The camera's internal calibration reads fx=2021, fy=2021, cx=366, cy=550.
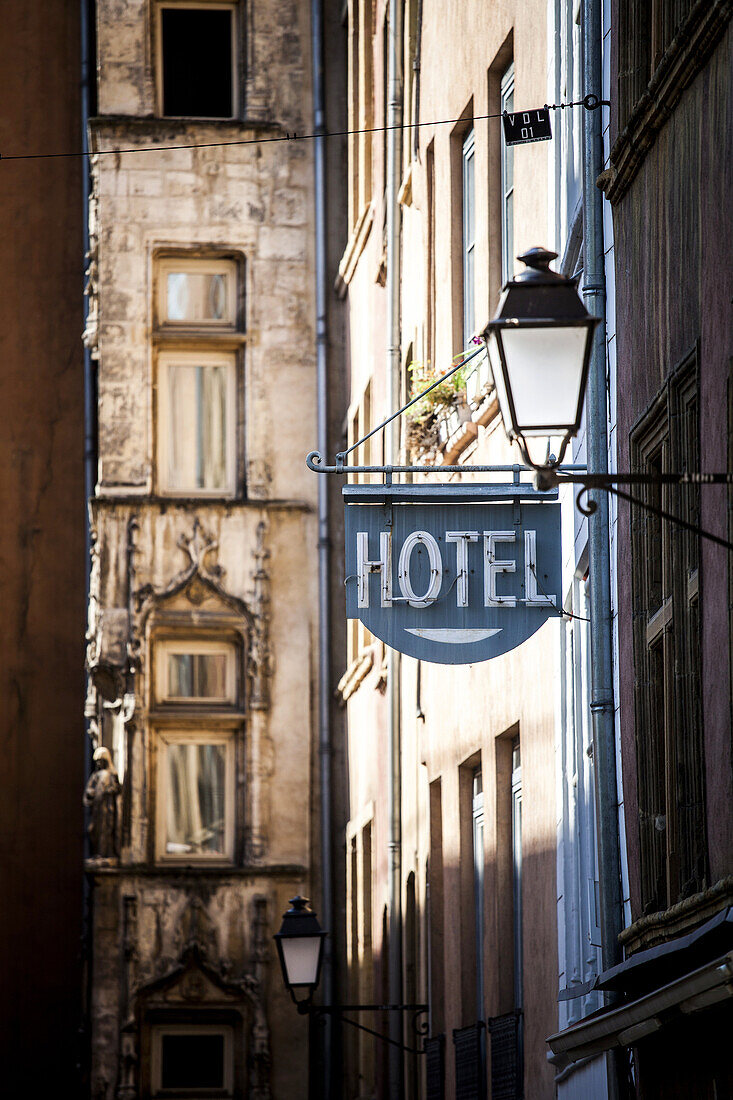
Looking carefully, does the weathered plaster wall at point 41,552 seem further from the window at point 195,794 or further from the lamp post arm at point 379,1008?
the lamp post arm at point 379,1008

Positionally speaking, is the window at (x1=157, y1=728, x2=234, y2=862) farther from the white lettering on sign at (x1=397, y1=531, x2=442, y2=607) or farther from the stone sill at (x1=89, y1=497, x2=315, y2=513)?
the white lettering on sign at (x1=397, y1=531, x2=442, y2=607)

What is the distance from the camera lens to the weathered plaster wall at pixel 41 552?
20.0 meters

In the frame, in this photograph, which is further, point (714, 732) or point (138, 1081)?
point (138, 1081)

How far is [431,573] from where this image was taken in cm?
776

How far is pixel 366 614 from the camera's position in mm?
7746

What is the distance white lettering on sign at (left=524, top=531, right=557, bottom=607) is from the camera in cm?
769

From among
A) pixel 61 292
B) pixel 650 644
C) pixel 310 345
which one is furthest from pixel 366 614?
pixel 61 292

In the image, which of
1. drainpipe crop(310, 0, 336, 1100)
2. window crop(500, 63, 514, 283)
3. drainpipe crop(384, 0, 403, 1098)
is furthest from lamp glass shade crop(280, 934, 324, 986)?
drainpipe crop(310, 0, 336, 1100)

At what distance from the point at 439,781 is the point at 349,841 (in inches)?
205

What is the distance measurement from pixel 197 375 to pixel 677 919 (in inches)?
554

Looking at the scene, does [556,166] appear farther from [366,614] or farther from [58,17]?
[58,17]

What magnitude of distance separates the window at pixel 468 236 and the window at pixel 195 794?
7.24 metres

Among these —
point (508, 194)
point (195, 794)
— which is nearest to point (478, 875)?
point (508, 194)

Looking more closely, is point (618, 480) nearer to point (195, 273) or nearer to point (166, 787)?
point (166, 787)
